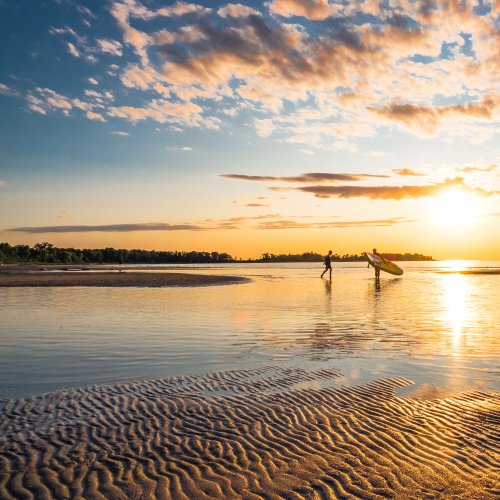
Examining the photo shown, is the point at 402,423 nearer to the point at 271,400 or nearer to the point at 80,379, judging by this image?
the point at 271,400

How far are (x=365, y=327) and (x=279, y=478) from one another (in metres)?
11.4

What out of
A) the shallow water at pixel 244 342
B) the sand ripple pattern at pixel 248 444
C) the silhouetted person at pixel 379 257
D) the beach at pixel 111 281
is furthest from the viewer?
the silhouetted person at pixel 379 257

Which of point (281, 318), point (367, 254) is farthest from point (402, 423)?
point (367, 254)

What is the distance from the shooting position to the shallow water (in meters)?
8.87

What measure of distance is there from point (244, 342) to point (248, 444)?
6900mm

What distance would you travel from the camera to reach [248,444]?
543cm

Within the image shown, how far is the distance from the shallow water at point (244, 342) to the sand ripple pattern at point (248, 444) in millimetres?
1186

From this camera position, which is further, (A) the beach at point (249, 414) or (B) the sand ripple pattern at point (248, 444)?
(A) the beach at point (249, 414)

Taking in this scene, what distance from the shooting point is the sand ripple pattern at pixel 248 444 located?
442 cm

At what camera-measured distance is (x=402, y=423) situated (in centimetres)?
612

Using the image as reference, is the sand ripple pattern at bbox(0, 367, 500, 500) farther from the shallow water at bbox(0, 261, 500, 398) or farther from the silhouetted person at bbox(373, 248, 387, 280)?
the silhouetted person at bbox(373, 248, 387, 280)

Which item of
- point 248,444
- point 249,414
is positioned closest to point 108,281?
point 249,414

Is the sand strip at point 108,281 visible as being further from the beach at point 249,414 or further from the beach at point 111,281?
the beach at point 249,414

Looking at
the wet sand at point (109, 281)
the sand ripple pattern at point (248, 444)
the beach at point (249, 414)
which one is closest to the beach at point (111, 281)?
the wet sand at point (109, 281)
